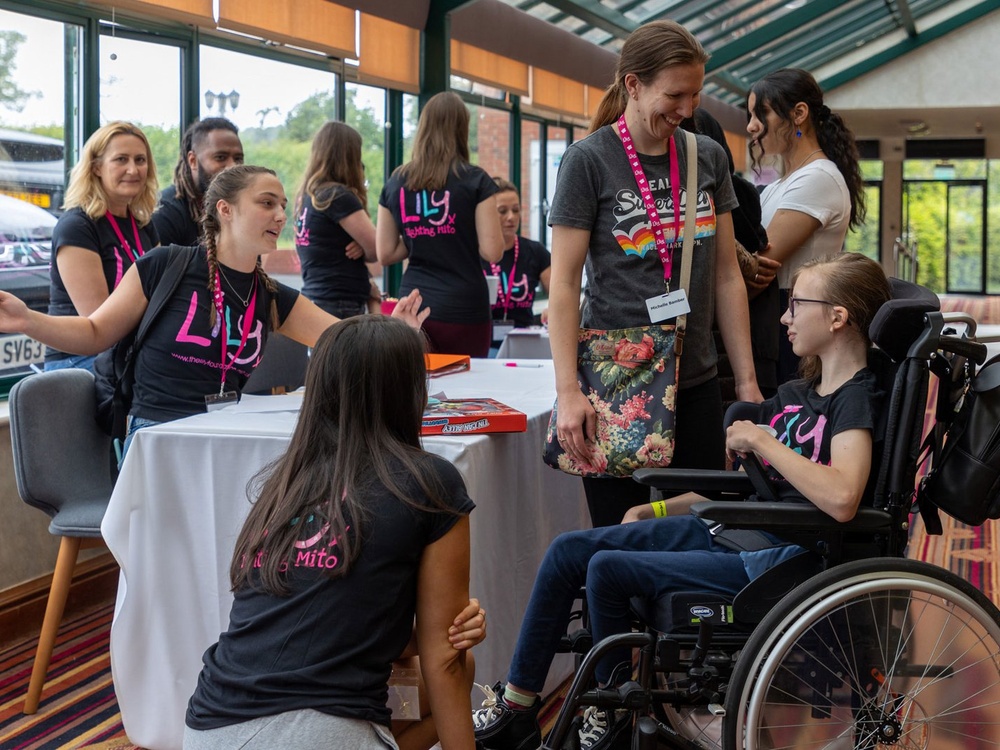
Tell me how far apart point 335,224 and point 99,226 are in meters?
1.05

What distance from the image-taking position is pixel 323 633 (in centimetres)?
150

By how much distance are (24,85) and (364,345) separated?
274cm

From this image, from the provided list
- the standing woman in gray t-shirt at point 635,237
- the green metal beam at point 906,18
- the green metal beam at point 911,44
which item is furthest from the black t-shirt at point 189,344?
the green metal beam at point 911,44

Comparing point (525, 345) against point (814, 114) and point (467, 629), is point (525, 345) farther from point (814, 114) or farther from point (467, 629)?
point (467, 629)

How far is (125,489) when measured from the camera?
231 centimetres

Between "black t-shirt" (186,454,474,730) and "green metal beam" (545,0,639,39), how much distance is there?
672 centimetres

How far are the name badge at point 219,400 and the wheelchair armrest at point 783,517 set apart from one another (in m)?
1.22

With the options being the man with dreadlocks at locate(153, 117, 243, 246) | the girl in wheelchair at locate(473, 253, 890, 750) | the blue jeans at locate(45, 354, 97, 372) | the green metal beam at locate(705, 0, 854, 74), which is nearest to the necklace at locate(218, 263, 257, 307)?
the blue jeans at locate(45, 354, 97, 372)

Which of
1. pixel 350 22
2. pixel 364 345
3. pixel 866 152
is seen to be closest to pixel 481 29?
pixel 350 22

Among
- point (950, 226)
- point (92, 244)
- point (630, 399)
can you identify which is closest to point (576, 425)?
point (630, 399)

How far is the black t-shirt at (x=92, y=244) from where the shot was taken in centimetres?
317

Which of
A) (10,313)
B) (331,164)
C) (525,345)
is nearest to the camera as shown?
(10,313)

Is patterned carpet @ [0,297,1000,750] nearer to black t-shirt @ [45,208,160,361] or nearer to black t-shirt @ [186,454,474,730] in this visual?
black t-shirt @ [45,208,160,361]

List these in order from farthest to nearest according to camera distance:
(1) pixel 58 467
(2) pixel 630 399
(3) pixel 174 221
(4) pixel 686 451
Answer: (3) pixel 174 221 < (1) pixel 58 467 < (4) pixel 686 451 < (2) pixel 630 399
